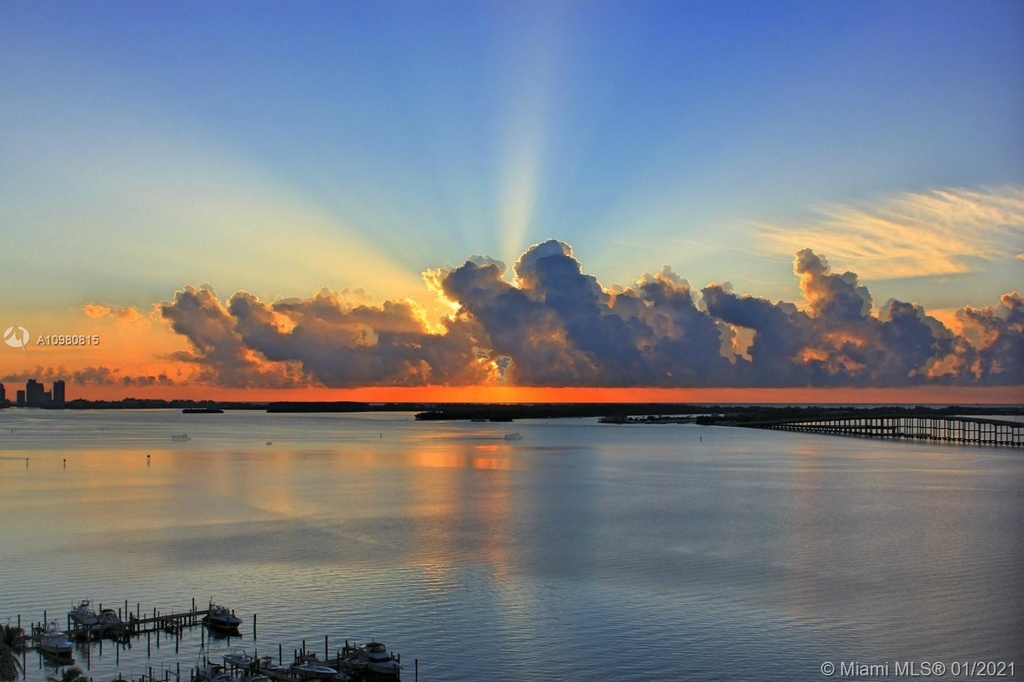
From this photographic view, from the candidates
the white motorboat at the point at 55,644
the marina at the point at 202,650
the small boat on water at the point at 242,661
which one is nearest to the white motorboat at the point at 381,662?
the marina at the point at 202,650

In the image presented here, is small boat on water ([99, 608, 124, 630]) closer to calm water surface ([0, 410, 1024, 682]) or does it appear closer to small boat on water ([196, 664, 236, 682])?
calm water surface ([0, 410, 1024, 682])

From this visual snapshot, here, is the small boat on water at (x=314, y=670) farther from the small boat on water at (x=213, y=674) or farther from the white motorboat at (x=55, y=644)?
the white motorboat at (x=55, y=644)

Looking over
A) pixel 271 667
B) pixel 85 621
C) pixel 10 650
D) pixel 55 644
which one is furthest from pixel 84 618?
pixel 271 667

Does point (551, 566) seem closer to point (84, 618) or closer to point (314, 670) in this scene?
point (314, 670)

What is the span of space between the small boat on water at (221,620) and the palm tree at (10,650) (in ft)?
23.8

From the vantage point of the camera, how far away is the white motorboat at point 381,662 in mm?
32781

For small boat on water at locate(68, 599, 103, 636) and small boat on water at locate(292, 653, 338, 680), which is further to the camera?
small boat on water at locate(68, 599, 103, 636)

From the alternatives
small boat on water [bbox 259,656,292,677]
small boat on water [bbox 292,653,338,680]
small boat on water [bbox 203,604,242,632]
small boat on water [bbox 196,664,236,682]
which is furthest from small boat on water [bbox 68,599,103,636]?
small boat on water [bbox 292,653,338,680]

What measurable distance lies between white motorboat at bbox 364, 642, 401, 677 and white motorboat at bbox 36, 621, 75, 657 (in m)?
12.3

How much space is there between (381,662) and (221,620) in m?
9.20

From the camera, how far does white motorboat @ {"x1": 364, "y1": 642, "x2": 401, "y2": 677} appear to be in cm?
3278

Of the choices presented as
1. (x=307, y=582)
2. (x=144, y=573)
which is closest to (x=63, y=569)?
(x=144, y=573)

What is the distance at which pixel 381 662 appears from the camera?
33.0 metres

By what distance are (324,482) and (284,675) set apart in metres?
68.4
